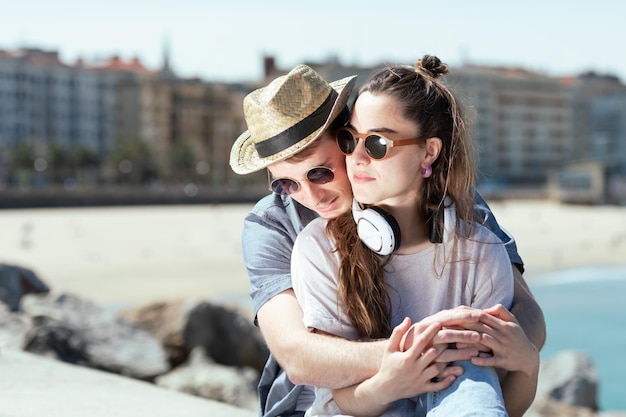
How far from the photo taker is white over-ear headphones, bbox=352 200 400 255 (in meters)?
2.28

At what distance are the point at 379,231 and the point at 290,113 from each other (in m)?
0.41

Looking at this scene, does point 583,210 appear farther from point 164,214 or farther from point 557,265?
point 557,265

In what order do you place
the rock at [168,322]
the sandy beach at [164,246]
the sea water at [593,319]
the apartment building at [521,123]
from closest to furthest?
the rock at [168,322], the sea water at [593,319], the sandy beach at [164,246], the apartment building at [521,123]

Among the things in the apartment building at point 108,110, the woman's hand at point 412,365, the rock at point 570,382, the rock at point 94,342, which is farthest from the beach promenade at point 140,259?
the apartment building at point 108,110

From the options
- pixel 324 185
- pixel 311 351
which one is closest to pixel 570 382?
pixel 324 185

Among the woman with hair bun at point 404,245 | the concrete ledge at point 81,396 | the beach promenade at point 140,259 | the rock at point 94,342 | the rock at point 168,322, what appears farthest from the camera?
the rock at point 168,322

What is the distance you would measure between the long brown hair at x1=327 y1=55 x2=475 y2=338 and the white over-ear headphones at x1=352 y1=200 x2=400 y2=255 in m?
0.04

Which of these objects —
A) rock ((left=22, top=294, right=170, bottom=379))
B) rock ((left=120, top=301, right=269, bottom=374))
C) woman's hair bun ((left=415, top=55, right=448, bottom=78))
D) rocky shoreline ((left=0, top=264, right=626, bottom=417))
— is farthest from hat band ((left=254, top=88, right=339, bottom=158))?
rock ((left=120, top=301, right=269, bottom=374))

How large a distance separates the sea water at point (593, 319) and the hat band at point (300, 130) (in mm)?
9363

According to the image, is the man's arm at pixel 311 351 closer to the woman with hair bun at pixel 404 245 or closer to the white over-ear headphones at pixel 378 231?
the woman with hair bun at pixel 404 245

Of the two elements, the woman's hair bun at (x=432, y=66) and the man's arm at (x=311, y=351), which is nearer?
the man's arm at (x=311, y=351)

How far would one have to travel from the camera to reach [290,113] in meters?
2.52

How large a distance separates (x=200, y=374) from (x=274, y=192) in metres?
3.83

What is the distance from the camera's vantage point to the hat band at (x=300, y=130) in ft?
8.23
